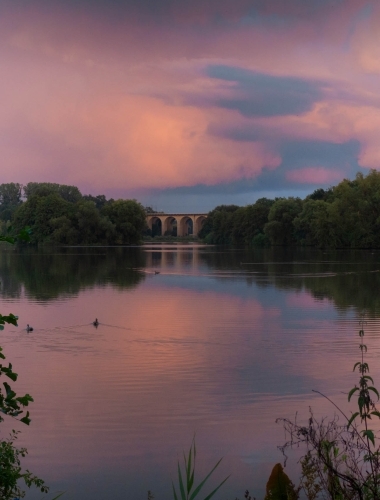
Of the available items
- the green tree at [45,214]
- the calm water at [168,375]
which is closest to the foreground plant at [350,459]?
the calm water at [168,375]

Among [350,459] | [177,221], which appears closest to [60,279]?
[350,459]

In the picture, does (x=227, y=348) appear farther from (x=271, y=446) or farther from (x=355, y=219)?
(x=355, y=219)

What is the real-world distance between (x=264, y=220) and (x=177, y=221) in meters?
59.4

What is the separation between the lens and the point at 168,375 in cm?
1270

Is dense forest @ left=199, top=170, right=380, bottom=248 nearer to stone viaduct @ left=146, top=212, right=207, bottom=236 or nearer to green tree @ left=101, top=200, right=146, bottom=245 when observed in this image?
green tree @ left=101, top=200, right=146, bottom=245

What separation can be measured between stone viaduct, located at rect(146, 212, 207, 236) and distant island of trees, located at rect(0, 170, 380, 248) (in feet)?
137

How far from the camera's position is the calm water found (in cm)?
801

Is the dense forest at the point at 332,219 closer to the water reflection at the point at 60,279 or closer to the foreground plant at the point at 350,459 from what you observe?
the water reflection at the point at 60,279

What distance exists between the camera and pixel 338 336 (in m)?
17.3

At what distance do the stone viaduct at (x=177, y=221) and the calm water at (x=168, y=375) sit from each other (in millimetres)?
136070

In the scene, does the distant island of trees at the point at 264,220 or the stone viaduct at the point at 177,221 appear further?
the stone viaduct at the point at 177,221

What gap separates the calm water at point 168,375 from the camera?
315 inches

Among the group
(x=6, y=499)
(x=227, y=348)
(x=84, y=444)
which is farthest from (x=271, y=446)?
(x=227, y=348)

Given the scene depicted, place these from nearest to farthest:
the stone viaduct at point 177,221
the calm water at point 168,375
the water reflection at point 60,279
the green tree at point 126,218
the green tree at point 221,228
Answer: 1. the calm water at point 168,375
2. the water reflection at point 60,279
3. the green tree at point 126,218
4. the green tree at point 221,228
5. the stone viaduct at point 177,221
